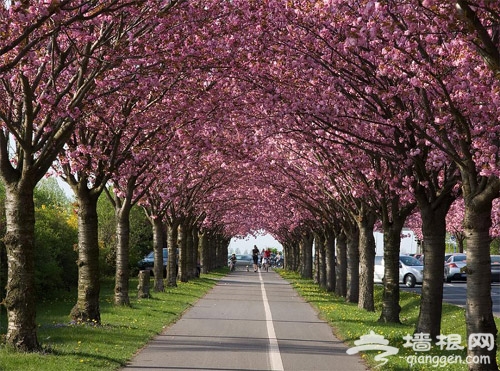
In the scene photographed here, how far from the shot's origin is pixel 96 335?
15.7m

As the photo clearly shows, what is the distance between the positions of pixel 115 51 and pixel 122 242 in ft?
39.8

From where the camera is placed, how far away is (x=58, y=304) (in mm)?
25469

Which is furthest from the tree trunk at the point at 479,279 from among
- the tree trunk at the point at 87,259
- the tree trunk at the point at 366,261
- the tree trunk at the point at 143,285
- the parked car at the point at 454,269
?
the parked car at the point at 454,269

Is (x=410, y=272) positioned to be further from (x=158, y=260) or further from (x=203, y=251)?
(x=203, y=251)

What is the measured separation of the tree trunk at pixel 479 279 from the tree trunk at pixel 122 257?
44.8 feet

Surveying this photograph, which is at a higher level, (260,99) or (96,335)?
(260,99)

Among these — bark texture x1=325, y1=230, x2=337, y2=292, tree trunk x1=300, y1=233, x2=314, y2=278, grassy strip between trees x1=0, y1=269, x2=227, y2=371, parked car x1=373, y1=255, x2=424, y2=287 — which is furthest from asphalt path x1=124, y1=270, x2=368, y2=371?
tree trunk x1=300, y1=233, x2=314, y2=278

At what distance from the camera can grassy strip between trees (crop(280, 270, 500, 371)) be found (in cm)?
1277

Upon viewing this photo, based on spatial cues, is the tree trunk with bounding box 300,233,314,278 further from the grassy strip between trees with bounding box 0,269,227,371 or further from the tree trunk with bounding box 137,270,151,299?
the grassy strip between trees with bounding box 0,269,227,371

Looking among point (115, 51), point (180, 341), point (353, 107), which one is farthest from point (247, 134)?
point (115, 51)

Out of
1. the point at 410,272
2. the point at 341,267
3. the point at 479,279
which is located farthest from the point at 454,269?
the point at 479,279

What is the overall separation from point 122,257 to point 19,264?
437 inches

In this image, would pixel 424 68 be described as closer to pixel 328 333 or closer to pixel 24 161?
pixel 24 161

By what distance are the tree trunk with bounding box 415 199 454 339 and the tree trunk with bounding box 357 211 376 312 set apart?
817cm
